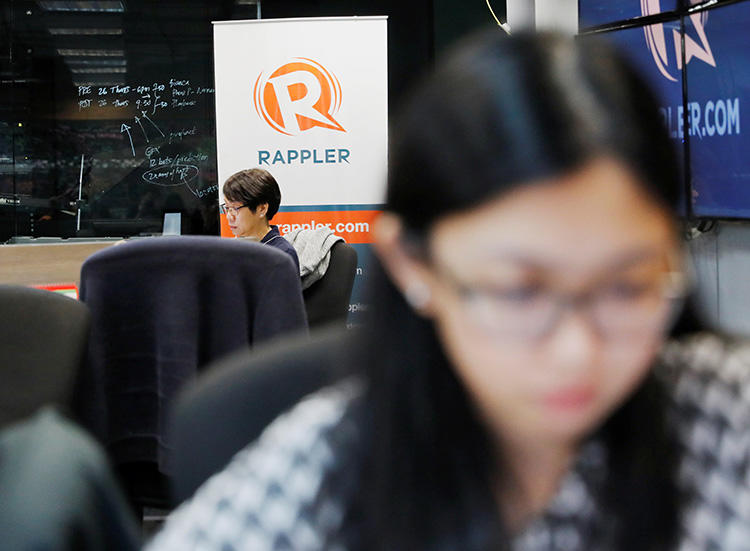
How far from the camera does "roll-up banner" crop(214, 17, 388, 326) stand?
539cm

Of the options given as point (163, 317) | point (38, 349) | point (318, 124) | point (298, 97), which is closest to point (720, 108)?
point (163, 317)

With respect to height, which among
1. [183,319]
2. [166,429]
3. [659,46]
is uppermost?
[659,46]

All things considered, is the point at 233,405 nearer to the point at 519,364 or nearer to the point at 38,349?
the point at 519,364

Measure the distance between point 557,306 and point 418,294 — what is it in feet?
0.30

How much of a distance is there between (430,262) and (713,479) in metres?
0.27

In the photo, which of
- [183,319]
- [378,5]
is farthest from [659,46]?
[378,5]

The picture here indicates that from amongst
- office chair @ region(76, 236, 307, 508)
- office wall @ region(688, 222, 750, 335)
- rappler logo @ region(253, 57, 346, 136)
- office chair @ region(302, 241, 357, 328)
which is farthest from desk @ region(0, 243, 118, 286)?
rappler logo @ region(253, 57, 346, 136)

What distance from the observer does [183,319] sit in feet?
6.70

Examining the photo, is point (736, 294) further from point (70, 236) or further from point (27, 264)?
point (70, 236)

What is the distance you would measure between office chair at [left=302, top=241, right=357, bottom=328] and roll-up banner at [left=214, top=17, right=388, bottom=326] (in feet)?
6.41

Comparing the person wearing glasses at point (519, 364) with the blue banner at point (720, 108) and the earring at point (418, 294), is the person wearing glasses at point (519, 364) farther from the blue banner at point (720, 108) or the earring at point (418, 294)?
the blue banner at point (720, 108)

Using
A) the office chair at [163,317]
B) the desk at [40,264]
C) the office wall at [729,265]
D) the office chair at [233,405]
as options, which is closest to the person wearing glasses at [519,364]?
the office chair at [233,405]

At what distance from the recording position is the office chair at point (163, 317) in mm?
2010

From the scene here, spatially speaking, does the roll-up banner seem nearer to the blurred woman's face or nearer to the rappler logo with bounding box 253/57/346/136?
the rappler logo with bounding box 253/57/346/136
